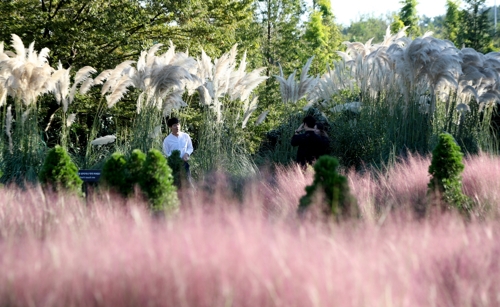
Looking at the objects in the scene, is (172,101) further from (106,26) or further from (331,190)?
(106,26)

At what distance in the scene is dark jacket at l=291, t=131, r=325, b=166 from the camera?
910cm

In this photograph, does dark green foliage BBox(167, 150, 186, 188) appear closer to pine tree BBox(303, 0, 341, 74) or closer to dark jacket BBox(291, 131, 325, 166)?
dark jacket BBox(291, 131, 325, 166)

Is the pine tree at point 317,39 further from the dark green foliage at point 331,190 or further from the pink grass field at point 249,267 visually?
the pink grass field at point 249,267

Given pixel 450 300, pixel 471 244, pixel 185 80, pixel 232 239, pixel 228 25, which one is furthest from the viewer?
pixel 228 25

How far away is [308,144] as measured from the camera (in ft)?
30.0

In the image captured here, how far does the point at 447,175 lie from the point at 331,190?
2068mm

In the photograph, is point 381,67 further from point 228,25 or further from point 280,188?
point 228,25

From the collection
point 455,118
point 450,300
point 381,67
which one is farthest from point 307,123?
point 450,300

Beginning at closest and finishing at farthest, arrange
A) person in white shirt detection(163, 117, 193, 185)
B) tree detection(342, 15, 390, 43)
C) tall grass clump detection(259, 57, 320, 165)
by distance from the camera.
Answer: person in white shirt detection(163, 117, 193, 185)
tall grass clump detection(259, 57, 320, 165)
tree detection(342, 15, 390, 43)

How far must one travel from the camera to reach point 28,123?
9.50 metres

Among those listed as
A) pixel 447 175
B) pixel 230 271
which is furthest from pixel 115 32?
pixel 230 271

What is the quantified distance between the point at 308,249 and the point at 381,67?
825 centimetres

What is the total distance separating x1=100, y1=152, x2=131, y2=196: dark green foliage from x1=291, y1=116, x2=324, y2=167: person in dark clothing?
3738 millimetres

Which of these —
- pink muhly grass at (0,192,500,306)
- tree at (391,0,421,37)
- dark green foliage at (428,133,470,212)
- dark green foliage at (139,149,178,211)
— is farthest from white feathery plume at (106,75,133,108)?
tree at (391,0,421,37)
